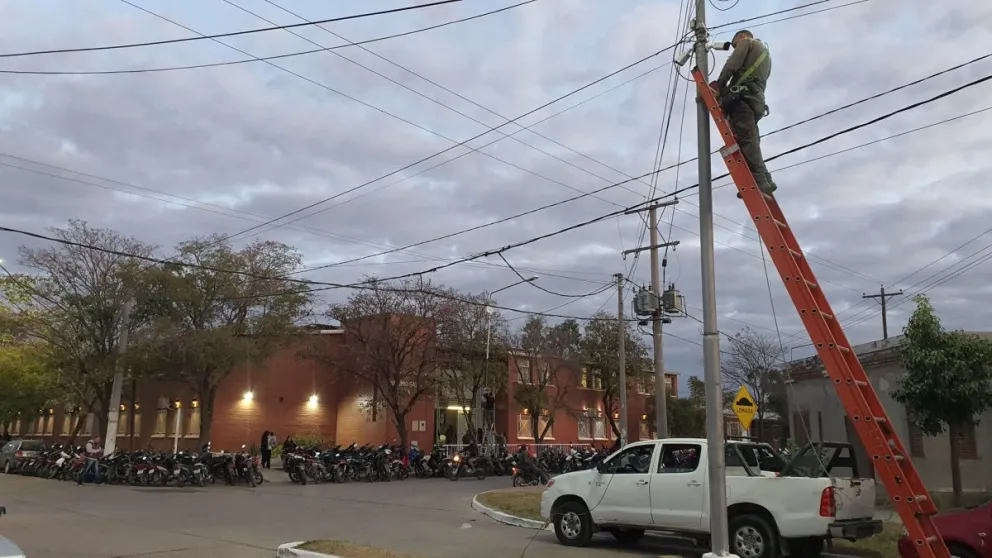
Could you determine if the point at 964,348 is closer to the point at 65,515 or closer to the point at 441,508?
the point at 441,508

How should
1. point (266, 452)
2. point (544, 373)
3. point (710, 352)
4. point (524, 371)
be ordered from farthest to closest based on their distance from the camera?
point (524, 371), point (544, 373), point (266, 452), point (710, 352)

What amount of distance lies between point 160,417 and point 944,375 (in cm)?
3471

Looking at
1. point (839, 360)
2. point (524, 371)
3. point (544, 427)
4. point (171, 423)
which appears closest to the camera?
point (839, 360)

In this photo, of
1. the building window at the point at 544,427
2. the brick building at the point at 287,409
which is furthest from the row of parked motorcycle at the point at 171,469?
the building window at the point at 544,427

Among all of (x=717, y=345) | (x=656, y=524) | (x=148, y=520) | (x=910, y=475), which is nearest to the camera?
(x=910, y=475)

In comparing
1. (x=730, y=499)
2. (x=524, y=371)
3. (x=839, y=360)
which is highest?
(x=524, y=371)

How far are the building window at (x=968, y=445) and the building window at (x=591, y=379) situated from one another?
94.4 ft

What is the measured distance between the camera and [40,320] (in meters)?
31.0

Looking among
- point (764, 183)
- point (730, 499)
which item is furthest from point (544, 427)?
point (764, 183)

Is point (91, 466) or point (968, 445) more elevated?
point (968, 445)

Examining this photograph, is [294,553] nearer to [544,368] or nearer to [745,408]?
[745,408]

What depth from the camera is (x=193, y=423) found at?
36.0m

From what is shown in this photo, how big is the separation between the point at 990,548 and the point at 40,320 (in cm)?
3362

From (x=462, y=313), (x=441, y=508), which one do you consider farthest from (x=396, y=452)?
(x=441, y=508)
